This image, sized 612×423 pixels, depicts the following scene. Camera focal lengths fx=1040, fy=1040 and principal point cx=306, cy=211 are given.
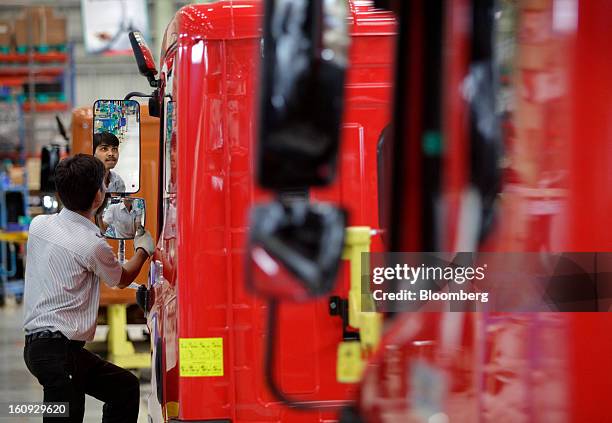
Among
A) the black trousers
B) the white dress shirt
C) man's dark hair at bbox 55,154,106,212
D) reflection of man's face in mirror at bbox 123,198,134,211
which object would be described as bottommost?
the black trousers

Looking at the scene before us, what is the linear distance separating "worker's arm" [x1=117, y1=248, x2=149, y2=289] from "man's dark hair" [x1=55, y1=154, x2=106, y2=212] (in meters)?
0.36

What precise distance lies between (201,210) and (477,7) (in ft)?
6.82

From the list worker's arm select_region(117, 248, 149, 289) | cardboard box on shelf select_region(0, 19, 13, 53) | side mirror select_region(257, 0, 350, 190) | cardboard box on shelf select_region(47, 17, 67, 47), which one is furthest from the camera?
cardboard box on shelf select_region(0, 19, 13, 53)

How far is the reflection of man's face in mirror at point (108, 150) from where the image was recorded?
15.3ft

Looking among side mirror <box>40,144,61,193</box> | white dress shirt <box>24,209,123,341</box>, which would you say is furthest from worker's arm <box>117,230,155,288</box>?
side mirror <box>40,144,61,193</box>

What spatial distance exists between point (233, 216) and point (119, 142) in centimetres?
111

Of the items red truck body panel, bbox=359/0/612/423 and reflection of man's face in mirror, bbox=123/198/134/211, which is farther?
reflection of man's face in mirror, bbox=123/198/134/211

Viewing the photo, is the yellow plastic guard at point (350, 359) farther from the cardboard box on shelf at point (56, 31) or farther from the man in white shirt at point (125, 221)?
the cardboard box on shelf at point (56, 31)

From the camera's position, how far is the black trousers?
4.64m

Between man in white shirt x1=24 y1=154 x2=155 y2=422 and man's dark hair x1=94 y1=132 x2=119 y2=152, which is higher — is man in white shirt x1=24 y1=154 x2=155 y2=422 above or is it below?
below

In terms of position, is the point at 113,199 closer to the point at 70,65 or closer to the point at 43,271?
the point at 43,271

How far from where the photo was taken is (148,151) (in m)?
8.41

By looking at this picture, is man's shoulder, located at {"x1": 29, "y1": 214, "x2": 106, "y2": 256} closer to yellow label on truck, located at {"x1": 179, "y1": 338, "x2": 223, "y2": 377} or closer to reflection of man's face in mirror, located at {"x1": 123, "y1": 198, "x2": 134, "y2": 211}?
reflection of man's face in mirror, located at {"x1": 123, "y1": 198, "x2": 134, "y2": 211}

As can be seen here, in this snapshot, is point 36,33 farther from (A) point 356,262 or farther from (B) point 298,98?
(B) point 298,98
